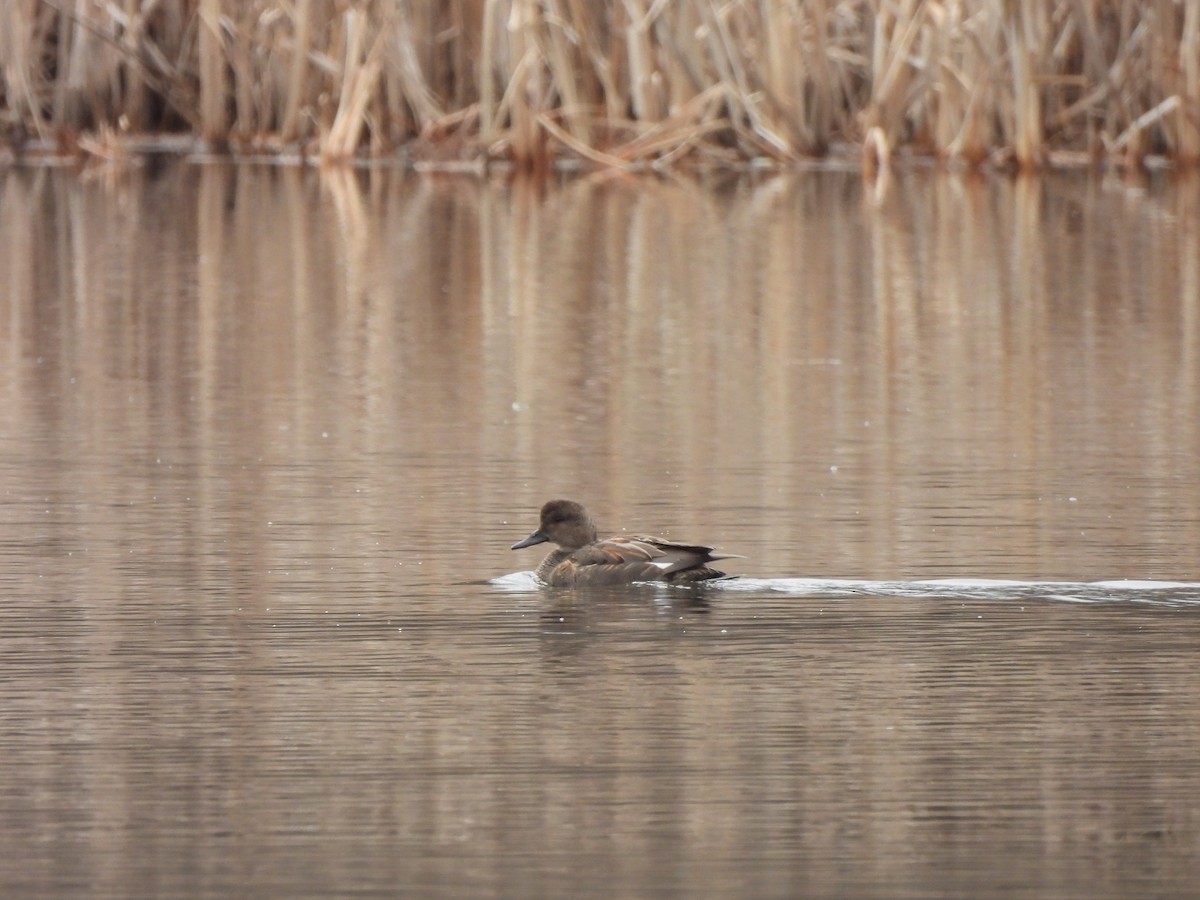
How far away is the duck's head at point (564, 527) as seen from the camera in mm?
5270

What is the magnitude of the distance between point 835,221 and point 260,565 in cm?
909

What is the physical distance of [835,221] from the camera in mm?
13992

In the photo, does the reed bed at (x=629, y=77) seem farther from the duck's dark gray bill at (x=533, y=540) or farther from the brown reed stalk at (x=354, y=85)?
the duck's dark gray bill at (x=533, y=540)

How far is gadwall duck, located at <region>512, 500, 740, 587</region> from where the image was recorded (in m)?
5.00

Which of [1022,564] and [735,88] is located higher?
[735,88]

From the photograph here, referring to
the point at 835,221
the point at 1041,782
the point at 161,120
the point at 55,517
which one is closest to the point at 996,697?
the point at 1041,782

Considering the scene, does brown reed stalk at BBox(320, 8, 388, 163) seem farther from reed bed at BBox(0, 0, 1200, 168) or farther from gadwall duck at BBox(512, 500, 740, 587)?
gadwall duck at BBox(512, 500, 740, 587)

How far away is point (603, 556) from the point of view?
16.8ft

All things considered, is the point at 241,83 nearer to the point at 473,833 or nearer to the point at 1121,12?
the point at 1121,12

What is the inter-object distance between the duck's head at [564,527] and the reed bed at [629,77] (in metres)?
11.5

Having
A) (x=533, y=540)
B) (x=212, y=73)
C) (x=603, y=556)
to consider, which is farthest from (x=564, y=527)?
(x=212, y=73)

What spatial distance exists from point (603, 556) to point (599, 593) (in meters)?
0.07

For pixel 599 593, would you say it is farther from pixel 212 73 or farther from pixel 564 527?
pixel 212 73

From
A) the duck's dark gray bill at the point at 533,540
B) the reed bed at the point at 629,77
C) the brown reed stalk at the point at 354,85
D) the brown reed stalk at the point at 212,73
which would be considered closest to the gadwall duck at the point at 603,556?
the duck's dark gray bill at the point at 533,540
